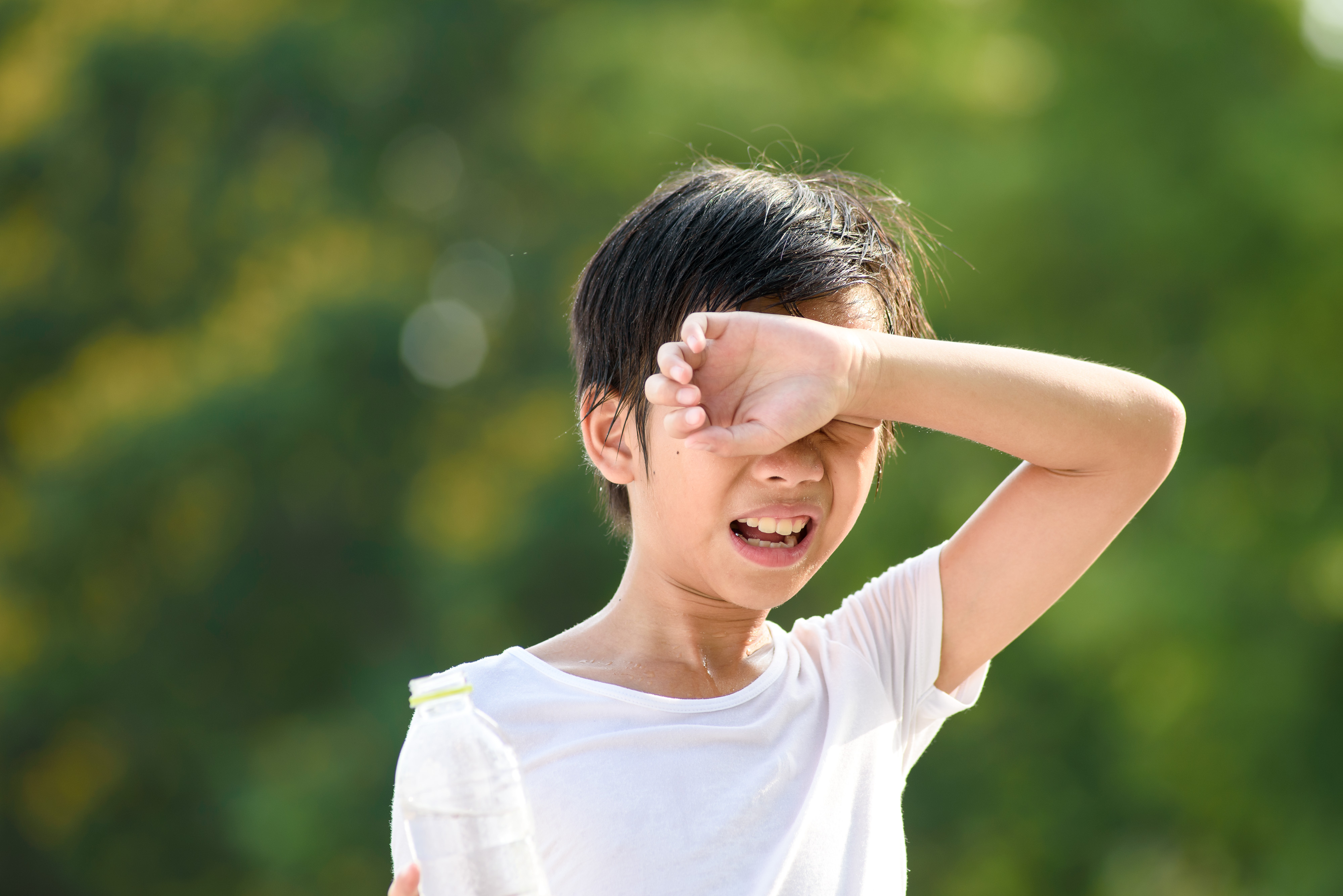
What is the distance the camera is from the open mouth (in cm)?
148

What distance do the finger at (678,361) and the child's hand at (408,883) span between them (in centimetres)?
52

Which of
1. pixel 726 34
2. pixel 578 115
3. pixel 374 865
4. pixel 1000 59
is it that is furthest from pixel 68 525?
pixel 1000 59

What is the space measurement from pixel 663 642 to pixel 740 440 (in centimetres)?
36

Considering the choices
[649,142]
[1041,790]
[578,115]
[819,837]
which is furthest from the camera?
[578,115]

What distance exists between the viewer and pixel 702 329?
1.35 meters

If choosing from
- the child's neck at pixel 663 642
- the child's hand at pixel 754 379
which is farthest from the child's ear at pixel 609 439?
the child's hand at pixel 754 379

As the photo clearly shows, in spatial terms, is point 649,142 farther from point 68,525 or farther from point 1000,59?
point 68,525

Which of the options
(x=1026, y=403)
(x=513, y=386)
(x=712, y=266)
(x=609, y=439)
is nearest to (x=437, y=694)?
(x=609, y=439)

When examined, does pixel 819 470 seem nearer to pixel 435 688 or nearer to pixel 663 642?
pixel 663 642

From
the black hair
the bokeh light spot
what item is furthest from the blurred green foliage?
the black hair

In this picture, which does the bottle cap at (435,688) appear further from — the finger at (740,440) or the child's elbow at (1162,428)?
the child's elbow at (1162,428)

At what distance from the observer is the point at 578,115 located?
7.88 meters

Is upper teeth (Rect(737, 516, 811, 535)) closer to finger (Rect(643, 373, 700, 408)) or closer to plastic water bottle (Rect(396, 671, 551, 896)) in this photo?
finger (Rect(643, 373, 700, 408))

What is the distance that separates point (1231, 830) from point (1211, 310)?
92.7 inches
